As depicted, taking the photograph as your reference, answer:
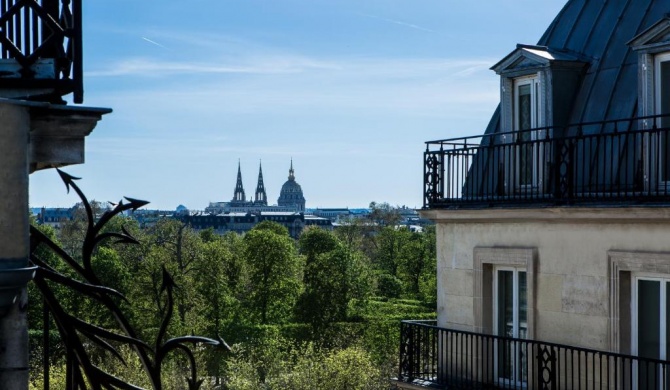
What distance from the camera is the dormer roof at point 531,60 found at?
17.4 m

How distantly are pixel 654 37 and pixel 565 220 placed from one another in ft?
10.1

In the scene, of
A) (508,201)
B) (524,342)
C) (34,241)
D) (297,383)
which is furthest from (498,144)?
(297,383)

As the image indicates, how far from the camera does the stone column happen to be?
4250mm

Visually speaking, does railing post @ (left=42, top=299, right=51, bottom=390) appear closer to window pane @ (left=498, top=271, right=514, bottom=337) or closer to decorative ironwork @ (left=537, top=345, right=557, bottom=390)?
decorative ironwork @ (left=537, top=345, right=557, bottom=390)

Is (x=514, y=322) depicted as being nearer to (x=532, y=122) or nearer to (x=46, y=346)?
(x=532, y=122)

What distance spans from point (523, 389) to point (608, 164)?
3983mm

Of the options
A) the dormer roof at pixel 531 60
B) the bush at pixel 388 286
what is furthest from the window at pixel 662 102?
the bush at pixel 388 286

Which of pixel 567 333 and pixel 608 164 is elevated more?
pixel 608 164

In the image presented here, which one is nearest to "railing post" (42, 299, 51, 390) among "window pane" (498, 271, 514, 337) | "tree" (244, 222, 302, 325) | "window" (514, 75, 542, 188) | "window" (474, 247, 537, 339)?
"window" (474, 247, 537, 339)

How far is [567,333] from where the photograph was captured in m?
16.5

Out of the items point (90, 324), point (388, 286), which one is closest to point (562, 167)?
point (90, 324)

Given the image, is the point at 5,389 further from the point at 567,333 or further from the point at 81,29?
the point at 567,333

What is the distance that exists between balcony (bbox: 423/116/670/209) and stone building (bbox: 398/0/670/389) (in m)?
0.03

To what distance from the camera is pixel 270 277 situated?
70625mm
